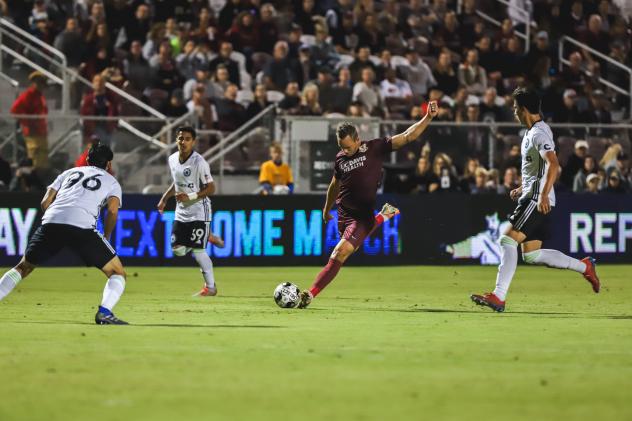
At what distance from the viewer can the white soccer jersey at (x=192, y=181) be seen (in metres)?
17.7

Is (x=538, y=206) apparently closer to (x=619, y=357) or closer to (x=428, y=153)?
(x=619, y=357)

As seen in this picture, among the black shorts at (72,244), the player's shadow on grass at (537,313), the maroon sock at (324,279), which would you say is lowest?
the player's shadow on grass at (537,313)

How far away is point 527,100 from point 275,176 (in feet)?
35.3

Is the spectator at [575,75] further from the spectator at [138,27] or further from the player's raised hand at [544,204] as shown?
the player's raised hand at [544,204]

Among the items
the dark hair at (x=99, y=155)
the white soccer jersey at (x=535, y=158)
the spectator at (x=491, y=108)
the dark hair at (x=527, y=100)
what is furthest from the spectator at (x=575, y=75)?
the dark hair at (x=99, y=155)

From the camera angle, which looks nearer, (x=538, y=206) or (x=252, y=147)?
(x=538, y=206)

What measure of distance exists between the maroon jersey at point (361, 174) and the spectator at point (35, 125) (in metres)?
9.35

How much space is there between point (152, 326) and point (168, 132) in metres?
12.0

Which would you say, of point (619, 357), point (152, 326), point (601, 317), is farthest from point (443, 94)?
point (619, 357)

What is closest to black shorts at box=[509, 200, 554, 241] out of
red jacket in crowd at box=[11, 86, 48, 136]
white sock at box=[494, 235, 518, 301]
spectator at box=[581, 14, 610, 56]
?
white sock at box=[494, 235, 518, 301]

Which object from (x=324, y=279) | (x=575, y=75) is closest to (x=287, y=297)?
(x=324, y=279)

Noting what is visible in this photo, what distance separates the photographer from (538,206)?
14.1 metres

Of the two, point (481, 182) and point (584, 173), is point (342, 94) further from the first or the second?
point (584, 173)

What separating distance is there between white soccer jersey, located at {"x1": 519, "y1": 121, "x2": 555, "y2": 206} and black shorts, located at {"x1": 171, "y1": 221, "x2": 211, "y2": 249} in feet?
16.7
